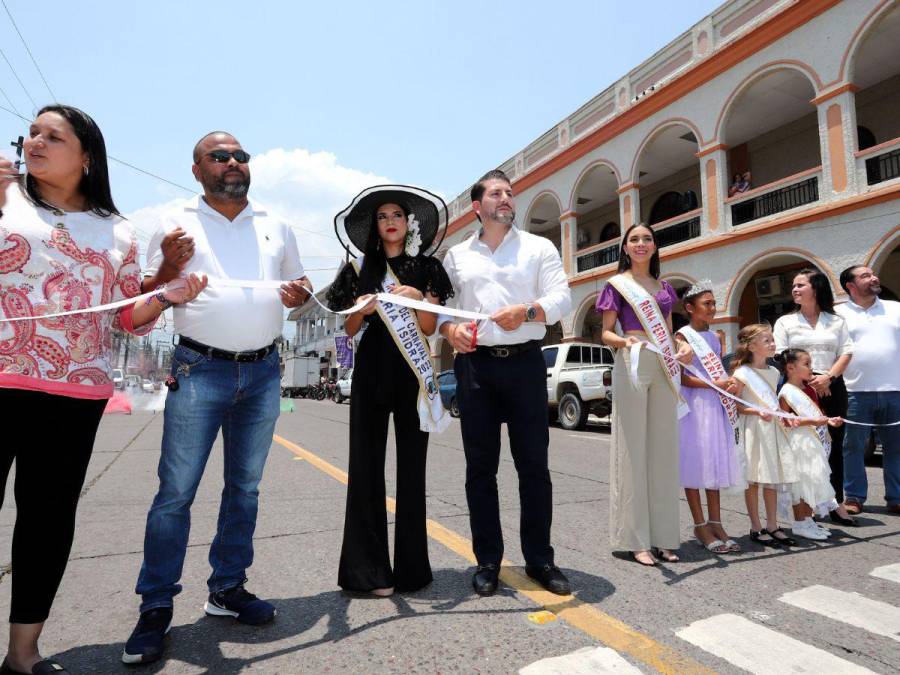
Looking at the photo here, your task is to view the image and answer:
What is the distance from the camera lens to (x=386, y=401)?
2668 mm

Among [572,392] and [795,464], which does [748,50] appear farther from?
[795,464]

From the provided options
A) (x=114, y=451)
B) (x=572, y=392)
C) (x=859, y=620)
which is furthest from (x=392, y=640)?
(x=572, y=392)

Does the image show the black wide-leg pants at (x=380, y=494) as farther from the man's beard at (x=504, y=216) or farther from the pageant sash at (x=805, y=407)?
the pageant sash at (x=805, y=407)

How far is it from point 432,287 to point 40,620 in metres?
1.98

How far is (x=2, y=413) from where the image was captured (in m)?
1.80

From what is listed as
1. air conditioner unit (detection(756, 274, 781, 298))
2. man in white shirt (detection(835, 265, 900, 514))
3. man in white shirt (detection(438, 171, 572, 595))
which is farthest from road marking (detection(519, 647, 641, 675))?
air conditioner unit (detection(756, 274, 781, 298))

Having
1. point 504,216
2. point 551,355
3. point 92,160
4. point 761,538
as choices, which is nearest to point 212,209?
point 92,160

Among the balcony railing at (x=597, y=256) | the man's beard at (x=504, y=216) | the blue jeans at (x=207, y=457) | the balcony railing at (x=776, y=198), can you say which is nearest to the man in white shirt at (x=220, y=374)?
the blue jeans at (x=207, y=457)

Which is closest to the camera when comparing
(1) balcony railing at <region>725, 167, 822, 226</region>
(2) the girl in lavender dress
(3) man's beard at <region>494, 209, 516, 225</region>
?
(3) man's beard at <region>494, 209, 516, 225</region>

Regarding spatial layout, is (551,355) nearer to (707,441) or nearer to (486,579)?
(707,441)

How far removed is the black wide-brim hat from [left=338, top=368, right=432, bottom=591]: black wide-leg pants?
0.70 m

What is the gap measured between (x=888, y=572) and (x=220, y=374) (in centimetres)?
337

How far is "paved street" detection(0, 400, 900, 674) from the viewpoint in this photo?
76.9 inches

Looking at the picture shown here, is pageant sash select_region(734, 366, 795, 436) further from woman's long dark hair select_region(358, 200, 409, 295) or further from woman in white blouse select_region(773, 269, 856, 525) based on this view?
woman's long dark hair select_region(358, 200, 409, 295)
